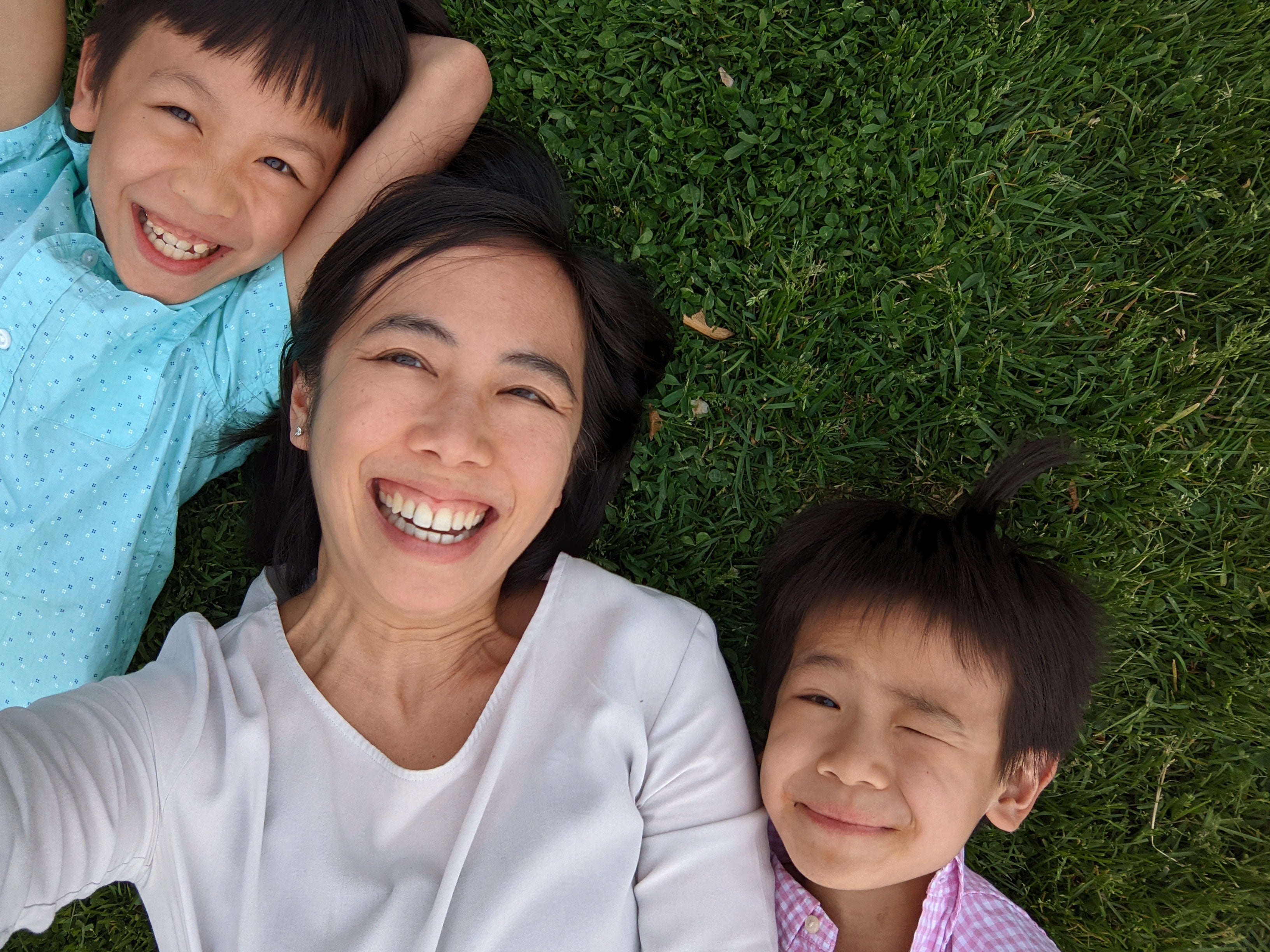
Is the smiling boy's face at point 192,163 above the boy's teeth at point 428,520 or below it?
above

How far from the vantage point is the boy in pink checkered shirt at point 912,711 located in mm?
2512

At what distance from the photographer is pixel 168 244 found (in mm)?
2992

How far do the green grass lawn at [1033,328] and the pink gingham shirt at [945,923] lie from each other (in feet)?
1.54

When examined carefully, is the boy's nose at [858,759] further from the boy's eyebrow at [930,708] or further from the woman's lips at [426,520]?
the woman's lips at [426,520]

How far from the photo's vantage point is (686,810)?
2.49 m

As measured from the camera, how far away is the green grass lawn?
3.21m

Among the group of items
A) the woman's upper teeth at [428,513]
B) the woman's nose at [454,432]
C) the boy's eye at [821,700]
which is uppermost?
the woman's nose at [454,432]

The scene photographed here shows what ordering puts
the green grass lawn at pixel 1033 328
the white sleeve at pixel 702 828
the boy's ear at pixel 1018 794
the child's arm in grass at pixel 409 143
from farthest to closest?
the green grass lawn at pixel 1033 328 → the child's arm in grass at pixel 409 143 → the boy's ear at pixel 1018 794 → the white sleeve at pixel 702 828

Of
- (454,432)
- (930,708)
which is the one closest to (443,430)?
(454,432)

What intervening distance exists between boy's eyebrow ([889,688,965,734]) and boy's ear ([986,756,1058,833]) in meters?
0.33

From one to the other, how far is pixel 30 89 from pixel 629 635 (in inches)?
101

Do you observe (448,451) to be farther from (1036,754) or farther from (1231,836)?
(1231,836)

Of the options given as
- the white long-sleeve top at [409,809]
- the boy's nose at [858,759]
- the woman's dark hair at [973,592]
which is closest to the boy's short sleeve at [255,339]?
the white long-sleeve top at [409,809]

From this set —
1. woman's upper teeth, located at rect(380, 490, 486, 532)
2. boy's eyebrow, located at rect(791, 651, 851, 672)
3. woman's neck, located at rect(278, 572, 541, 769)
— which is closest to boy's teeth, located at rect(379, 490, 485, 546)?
woman's upper teeth, located at rect(380, 490, 486, 532)
